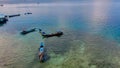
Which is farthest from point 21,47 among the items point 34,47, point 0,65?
point 0,65

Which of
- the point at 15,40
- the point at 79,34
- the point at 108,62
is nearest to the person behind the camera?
the point at 108,62

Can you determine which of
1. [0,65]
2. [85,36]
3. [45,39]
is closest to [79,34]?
[85,36]

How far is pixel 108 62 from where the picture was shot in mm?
38625

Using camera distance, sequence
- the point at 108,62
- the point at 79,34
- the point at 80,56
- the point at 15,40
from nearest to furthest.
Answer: the point at 108,62 < the point at 80,56 < the point at 15,40 < the point at 79,34

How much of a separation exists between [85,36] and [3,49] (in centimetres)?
3004

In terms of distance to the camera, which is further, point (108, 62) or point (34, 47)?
point (34, 47)

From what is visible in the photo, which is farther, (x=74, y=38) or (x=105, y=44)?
(x=74, y=38)

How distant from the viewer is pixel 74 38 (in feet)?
194

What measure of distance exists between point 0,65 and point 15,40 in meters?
20.0

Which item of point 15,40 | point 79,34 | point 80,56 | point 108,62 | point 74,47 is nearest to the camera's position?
point 108,62

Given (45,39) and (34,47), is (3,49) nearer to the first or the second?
(34,47)

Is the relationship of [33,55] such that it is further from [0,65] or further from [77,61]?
[77,61]

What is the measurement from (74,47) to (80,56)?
716cm

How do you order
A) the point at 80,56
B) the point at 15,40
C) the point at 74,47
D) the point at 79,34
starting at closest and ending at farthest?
1. the point at 80,56
2. the point at 74,47
3. the point at 15,40
4. the point at 79,34
